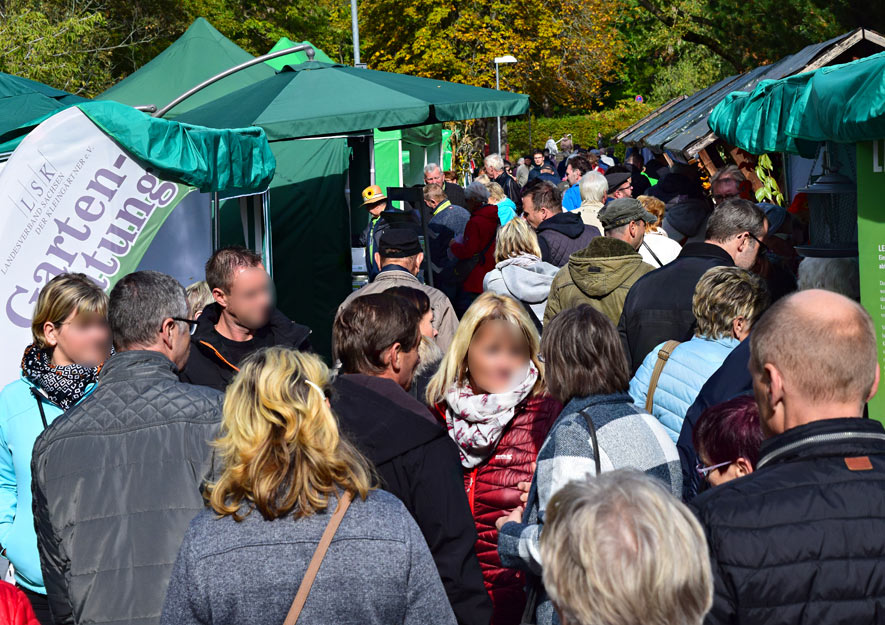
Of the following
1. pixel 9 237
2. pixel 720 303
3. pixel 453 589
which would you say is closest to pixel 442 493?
pixel 453 589

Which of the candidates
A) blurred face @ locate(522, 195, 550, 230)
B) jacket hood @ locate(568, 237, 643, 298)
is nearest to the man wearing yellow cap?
blurred face @ locate(522, 195, 550, 230)

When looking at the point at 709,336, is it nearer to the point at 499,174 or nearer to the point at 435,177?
the point at 435,177

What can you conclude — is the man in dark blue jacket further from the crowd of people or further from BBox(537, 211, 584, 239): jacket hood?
BBox(537, 211, 584, 239): jacket hood

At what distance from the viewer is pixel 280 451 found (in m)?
2.38

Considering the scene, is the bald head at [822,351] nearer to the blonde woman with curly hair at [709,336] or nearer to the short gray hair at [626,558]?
the short gray hair at [626,558]

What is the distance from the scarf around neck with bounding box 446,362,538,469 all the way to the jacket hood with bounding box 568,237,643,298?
95.2 inches

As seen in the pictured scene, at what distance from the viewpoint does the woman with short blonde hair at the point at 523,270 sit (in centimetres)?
692

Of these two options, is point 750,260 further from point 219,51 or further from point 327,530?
point 219,51

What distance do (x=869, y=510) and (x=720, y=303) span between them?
6.89 feet

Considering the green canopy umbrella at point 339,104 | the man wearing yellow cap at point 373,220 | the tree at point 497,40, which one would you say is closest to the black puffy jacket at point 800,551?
the green canopy umbrella at point 339,104

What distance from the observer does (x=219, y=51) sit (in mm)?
13570

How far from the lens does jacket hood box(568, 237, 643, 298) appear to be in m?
6.09

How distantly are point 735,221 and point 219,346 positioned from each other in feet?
9.64

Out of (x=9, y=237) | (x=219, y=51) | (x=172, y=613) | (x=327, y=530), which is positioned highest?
(x=219, y=51)
